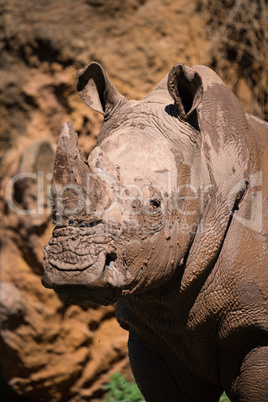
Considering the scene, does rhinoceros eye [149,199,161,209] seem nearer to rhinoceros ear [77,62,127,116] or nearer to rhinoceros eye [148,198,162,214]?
rhinoceros eye [148,198,162,214]

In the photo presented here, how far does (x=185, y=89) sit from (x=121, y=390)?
3483 millimetres

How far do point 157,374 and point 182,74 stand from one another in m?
1.71

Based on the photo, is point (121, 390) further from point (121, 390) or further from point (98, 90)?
point (98, 90)

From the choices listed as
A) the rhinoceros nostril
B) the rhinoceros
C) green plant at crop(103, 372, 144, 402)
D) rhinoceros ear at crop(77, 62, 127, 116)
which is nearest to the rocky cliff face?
green plant at crop(103, 372, 144, 402)

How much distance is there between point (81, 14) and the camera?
6.00 metres

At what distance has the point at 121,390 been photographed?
5.79m

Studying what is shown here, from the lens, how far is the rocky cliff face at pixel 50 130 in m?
5.91

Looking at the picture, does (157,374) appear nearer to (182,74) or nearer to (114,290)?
(114,290)

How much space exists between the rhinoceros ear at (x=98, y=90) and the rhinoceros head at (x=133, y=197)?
1 cm

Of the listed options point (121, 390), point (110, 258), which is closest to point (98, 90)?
point (110, 258)

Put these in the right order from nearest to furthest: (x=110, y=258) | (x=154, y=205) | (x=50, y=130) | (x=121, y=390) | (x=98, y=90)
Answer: (x=110, y=258)
(x=154, y=205)
(x=98, y=90)
(x=121, y=390)
(x=50, y=130)

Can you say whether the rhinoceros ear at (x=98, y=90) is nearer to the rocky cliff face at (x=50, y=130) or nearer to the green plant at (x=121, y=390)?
the rocky cliff face at (x=50, y=130)

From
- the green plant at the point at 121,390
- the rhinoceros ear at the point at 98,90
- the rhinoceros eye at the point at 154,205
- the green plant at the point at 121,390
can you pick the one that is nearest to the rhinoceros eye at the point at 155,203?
the rhinoceros eye at the point at 154,205

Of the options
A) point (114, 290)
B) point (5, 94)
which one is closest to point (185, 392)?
point (114, 290)
